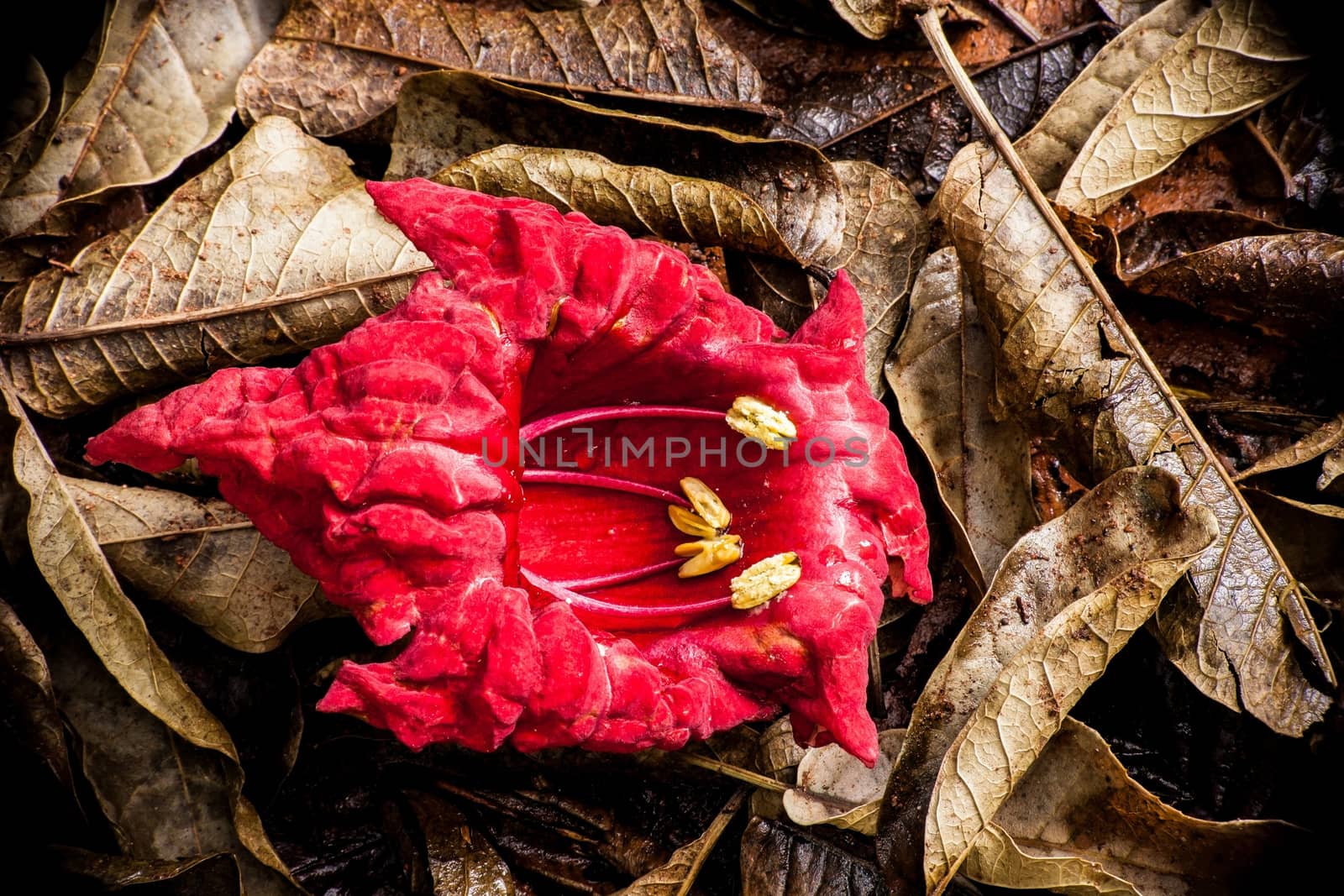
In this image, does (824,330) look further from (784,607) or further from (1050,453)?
(1050,453)

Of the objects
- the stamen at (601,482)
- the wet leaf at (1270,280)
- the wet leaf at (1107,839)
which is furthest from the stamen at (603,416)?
the wet leaf at (1270,280)

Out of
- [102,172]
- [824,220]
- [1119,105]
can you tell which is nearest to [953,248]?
[824,220]

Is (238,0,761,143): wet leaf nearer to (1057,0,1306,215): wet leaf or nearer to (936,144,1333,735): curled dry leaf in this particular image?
(936,144,1333,735): curled dry leaf

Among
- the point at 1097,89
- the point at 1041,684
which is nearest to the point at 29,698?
the point at 1041,684

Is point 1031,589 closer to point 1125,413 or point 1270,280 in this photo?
point 1125,413

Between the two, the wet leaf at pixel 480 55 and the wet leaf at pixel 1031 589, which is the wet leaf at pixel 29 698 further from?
the wet leaf at pixel 1031 589
